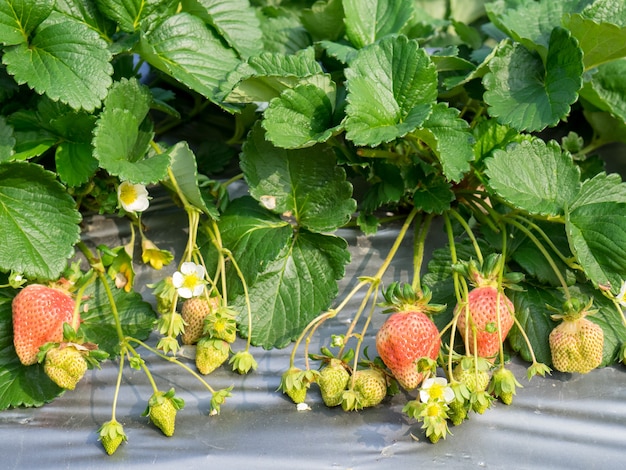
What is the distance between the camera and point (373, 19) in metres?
1.32

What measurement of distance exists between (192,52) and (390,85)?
1.13ft

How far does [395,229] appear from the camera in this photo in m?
1.26

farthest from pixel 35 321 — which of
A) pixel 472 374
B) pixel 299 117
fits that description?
pixel 472 374

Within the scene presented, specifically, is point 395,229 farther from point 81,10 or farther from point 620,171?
point 81,10

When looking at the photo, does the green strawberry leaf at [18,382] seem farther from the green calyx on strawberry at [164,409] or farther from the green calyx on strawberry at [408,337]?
the green calyx on strawberry at [408,337]

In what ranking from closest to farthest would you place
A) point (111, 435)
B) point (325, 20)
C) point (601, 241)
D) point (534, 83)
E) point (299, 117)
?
point (111, 435), point (601, 241), point (299, 117), point (534, 83), point (325, 20)

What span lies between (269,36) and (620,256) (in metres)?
0.80

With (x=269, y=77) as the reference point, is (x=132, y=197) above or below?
below

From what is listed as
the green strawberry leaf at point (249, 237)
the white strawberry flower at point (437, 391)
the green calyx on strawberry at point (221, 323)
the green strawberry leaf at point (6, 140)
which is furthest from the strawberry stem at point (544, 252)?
the green strawberry leaf at point (6, 140)

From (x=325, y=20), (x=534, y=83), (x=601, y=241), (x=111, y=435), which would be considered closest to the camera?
(x=111, y=435)

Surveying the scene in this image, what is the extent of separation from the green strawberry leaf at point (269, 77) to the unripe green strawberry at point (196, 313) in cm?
31

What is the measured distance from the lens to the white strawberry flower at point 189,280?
3.45 feet

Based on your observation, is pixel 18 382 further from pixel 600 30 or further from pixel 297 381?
pixel 600 30

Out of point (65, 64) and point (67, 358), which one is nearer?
point (67, 358)
